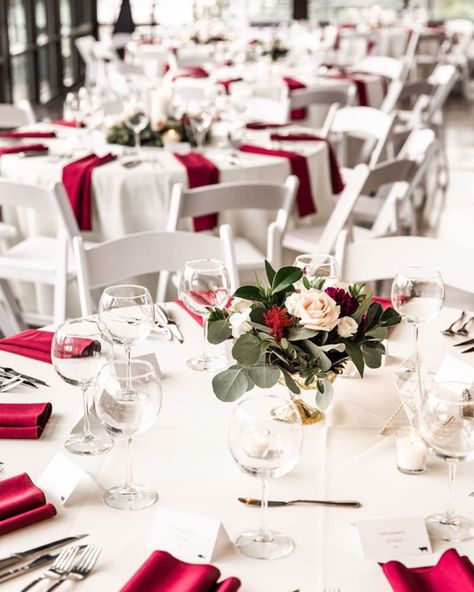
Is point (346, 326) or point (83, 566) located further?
point (346, 326)

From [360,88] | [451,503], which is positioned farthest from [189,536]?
[360,88]

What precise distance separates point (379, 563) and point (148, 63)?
8726 millimetres

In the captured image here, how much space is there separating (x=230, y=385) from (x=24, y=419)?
0.42m

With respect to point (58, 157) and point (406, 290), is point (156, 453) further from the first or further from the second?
point (58, 157)

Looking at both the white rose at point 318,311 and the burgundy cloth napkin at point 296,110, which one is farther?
the burgundy cloth napkin at point 296,110

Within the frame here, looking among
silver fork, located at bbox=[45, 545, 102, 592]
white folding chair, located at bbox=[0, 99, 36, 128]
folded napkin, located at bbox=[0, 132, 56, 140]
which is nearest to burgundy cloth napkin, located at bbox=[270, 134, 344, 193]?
folded napkin, located at bbox=[0, 132, 56, 140]

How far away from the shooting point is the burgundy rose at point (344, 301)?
1.78 meters

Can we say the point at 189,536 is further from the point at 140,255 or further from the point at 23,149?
the point at 23,149

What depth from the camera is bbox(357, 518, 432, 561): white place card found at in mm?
1442

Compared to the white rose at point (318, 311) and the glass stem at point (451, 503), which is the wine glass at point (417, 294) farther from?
the glass stem at point (451, 503)

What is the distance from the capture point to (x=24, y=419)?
5.98 ft

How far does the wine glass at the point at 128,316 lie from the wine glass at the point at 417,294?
0.55 metres

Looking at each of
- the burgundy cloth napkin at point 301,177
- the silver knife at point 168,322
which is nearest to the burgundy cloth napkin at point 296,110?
the burgundy cloth napkin at point 301,177

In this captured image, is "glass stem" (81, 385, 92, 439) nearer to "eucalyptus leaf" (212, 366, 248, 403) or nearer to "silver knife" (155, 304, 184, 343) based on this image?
"eucalyptus leaf" (212, 366, 248, 403)
